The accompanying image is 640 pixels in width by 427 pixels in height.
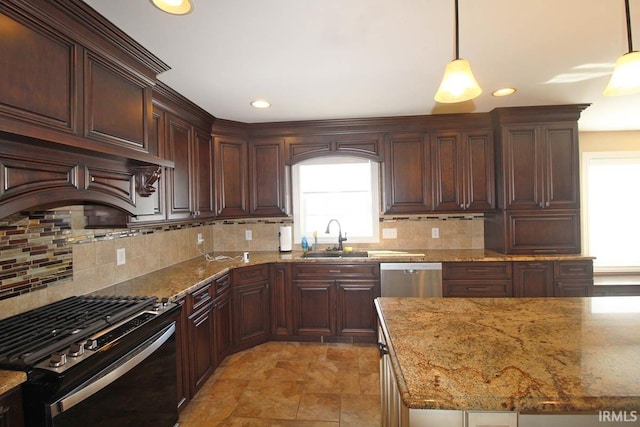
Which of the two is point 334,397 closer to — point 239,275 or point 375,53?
point 239,275

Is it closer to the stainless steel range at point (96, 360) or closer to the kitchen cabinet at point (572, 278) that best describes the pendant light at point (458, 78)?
the stainless steel range at point (96, 360)

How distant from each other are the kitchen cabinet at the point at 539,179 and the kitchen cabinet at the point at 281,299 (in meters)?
2.34

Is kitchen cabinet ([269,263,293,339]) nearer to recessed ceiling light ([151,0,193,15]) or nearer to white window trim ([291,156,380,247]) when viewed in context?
white window trim ([291,156,380,247])

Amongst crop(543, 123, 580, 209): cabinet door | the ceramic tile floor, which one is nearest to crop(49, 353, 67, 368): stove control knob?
the ceramic tile floor

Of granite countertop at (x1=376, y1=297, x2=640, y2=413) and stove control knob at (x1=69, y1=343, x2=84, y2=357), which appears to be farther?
stove control knob at (x1=69, y1=343, x2=84, y2=357)

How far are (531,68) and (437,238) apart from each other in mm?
1945

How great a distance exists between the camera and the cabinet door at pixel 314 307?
3070mm

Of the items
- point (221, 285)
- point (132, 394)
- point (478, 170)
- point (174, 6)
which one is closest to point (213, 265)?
point (221, 285)

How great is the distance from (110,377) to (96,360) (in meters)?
0.13

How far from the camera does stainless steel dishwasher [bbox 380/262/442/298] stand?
2.91 m

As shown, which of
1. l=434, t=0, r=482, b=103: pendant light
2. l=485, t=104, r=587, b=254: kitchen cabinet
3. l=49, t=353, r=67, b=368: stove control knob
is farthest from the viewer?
l=485, t=104, r=587, b=254: kitchen cabinet

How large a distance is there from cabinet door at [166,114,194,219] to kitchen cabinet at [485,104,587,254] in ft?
10.5

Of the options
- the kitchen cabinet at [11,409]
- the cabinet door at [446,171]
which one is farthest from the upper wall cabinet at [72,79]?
the cabinet door at [446,171]

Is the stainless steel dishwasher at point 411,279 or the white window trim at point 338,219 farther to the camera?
the white window trim at point 338,219
